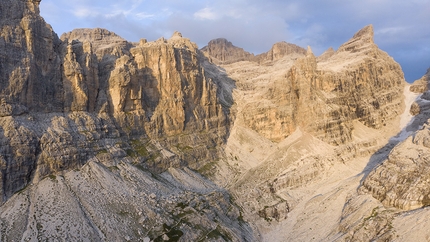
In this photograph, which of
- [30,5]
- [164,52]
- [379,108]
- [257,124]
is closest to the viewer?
[30,5]

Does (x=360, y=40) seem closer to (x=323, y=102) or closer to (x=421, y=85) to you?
(x=421, y=85)

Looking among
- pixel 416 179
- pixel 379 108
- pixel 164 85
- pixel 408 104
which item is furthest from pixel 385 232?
pixel 408 104

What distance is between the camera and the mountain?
184 feet

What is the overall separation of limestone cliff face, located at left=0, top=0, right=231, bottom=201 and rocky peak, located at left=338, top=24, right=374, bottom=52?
5958cm

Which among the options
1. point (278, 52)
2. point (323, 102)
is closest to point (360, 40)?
point (323, 102)

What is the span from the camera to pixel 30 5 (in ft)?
223

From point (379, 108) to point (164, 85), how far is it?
65019 mm

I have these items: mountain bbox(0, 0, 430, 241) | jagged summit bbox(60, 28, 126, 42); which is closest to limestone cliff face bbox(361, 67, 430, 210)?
mountain bbox(0, 0, 430, 241)

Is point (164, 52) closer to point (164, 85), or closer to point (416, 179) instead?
point (164, 85)

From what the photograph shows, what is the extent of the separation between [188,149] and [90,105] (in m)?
23.4

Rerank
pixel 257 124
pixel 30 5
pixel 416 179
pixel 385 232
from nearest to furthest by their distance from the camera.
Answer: pixel 385 232, pixel 416 179, pixel 30 5, pixel 257 124

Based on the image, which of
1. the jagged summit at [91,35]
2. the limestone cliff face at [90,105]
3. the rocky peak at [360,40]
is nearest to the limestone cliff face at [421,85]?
the rocky peak at [360,40]

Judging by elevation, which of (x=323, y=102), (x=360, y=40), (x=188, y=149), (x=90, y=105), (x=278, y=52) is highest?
(x=278, y=52)

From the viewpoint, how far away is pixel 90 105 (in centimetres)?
7456
